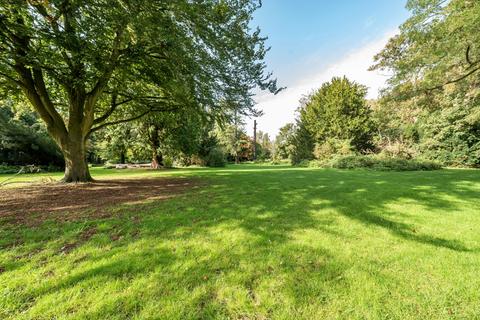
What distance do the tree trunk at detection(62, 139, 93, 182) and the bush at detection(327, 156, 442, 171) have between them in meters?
17.7

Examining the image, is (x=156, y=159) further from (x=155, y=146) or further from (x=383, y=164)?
(x=383, y=164)

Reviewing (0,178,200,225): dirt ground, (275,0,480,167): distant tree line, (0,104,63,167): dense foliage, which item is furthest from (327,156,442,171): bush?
(0,104,63,167): dense foliage

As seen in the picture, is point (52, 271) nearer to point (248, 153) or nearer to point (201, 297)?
point (201, 297)

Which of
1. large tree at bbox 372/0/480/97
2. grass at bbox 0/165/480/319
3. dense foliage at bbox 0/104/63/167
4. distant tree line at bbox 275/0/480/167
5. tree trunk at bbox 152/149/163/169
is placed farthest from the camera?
tree trunk at bbox 152/149/163/169

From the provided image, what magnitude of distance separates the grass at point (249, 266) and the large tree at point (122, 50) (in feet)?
14.9

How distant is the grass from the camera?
6.60 feet

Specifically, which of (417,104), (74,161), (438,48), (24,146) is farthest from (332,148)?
(24,146)

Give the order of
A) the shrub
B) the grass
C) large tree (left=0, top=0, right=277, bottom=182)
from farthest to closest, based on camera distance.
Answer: the shrub < large tree (left=0, top=0, right=277, bottom=182) < the grass

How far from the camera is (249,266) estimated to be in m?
2.69

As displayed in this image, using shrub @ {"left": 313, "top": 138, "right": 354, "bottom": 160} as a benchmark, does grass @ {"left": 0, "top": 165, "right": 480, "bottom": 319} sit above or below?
below

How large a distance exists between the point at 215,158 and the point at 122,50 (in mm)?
17594

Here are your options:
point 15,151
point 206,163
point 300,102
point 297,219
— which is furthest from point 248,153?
point 297,219

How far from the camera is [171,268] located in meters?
2.61

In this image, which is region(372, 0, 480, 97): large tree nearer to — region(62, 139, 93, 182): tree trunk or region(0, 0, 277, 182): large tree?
region(0, 0, 277, 182): large tree
